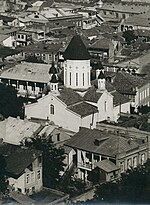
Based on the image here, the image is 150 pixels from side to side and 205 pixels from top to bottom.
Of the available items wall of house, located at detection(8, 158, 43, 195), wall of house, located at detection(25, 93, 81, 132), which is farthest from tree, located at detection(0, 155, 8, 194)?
wall of house, located at detection(25, 93, 81, 132)

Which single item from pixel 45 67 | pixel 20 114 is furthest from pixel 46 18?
pixel 20 114

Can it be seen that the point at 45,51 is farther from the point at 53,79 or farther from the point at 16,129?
the point at 16,129

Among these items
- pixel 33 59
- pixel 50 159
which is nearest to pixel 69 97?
pixel 50 159

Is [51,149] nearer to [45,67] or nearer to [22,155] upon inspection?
[22,155]

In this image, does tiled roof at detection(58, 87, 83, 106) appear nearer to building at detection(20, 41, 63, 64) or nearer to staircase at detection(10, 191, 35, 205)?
staircase at detection(10, 191, 35, 205)

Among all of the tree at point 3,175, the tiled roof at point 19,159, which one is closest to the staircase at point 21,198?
the tree at point 3,175

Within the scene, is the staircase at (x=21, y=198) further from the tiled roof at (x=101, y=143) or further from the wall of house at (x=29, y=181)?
Result: the tiled roof at (x=101, y=143)
